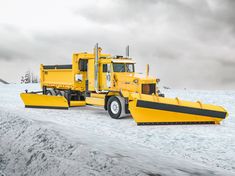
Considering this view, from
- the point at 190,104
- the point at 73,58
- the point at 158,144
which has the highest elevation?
the point at 73,58

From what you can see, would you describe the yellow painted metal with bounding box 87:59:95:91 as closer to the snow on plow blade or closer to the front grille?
the front grille

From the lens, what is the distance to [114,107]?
13.2 m

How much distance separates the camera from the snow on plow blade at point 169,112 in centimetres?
1124

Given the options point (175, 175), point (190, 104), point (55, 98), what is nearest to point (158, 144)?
point (175, 175)

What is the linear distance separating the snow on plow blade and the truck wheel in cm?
154

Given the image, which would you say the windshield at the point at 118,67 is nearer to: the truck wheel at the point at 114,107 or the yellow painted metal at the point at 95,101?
the truck wheel at the point at 114,107

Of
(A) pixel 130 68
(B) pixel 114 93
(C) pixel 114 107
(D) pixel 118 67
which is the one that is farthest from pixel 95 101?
(A) pixel 130 68

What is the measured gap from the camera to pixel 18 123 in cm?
935

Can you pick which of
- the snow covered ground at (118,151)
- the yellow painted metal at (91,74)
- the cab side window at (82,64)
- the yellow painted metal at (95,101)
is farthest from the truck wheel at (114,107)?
the cab side window at (82,64)

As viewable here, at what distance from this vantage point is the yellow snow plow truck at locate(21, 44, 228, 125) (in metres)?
11.5

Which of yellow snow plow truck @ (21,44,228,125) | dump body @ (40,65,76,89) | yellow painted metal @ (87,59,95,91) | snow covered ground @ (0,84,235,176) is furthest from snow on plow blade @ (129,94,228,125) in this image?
dump body @ (40,65,76,89)

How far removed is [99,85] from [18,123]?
5.68 meters

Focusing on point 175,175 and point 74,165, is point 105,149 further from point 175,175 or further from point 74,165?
point 175,175

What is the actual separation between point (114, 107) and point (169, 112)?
2.65 meters
